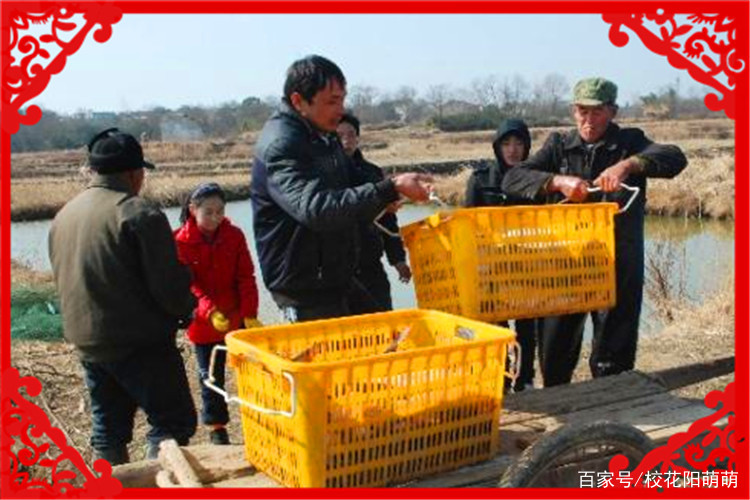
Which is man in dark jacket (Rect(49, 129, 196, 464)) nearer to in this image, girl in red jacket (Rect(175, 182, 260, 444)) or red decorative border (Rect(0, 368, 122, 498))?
red decorative border (Rect(0, 368, 122, 498))

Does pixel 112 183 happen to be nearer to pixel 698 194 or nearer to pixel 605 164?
pixel 605 164

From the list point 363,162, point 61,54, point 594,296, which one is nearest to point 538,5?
point 594,296

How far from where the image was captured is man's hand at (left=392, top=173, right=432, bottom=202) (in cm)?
297

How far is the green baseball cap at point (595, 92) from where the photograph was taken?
3877 mm

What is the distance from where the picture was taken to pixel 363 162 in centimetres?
453

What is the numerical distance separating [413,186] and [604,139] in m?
1.39

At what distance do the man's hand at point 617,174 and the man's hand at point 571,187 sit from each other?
68 mm

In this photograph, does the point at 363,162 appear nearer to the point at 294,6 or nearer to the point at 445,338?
the point at 294,6

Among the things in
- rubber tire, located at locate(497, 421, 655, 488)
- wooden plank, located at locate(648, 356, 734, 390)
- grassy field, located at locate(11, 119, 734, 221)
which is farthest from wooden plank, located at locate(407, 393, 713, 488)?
grassy field, located at locate(11, 119, 734, 221)

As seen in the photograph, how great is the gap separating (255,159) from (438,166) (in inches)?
823

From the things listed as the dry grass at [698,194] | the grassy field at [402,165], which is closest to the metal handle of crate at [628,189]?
the grassy field at [402,165]

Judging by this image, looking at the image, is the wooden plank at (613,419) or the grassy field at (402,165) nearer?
the wooden plank at (613,419)

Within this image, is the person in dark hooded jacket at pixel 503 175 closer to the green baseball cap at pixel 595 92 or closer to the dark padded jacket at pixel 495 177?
the dark padded jacket at pixel 495 177

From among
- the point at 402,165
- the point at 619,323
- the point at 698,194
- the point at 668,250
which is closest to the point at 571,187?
the point at 619,323
